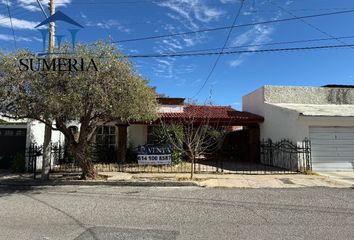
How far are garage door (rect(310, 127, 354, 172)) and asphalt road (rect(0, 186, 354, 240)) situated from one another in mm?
5485

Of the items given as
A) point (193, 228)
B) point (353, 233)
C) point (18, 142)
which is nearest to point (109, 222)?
point (193, 228)

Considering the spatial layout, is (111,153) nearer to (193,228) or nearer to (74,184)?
(74,184)

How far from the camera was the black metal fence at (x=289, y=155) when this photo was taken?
17297 mm

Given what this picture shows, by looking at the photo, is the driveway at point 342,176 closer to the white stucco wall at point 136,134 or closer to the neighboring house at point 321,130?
the neighboring house at point 321,130

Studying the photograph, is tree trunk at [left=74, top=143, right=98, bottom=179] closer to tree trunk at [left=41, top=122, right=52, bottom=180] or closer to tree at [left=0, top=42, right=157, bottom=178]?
tree trunk at [left=41, top=122, right=52, bottom=180]

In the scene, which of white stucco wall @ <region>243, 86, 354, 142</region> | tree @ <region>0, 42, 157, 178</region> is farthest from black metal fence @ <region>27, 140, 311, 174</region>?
tree @ <region>0, 42, 157, 178</region>

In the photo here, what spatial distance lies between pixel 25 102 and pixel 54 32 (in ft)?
11.2

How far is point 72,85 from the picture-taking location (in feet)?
39.2

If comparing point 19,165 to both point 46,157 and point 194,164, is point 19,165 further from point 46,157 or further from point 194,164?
point 194,164

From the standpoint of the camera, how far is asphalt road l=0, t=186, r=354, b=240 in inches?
273

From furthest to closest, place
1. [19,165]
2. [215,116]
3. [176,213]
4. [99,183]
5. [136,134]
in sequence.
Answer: [136,134] → [215,116] → [19,165] → [99,183] → [176,213]

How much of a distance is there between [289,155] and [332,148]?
79.8 inches

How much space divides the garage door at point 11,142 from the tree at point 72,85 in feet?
18.7

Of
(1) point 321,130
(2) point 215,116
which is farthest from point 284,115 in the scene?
(2) point 215,116
